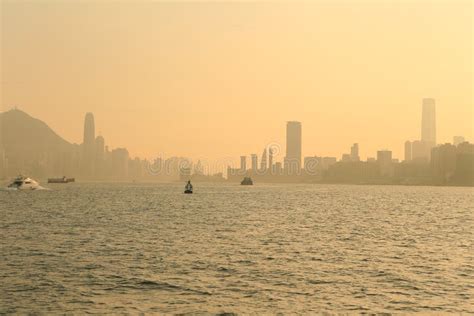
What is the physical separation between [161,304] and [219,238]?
38524mm

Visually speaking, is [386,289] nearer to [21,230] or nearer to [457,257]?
[457,257]

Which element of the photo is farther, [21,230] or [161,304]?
[21,230]

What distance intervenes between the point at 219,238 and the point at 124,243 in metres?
12.1

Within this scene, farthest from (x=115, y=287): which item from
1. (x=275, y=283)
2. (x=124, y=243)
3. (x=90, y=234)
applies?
(x=90, y=234)

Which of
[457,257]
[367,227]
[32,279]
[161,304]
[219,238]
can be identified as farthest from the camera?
[367,227]

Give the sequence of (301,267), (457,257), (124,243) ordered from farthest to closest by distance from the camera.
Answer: (124,243) → (457,257) → (301,267)

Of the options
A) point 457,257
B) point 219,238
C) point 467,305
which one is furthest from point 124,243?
point 467,305

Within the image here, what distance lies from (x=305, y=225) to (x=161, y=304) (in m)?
63.0

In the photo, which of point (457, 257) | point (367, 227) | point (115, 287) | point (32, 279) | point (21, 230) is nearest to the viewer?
point (115, 287)

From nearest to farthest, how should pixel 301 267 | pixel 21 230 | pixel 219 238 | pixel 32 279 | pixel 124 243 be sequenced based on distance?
pixel 32 279 → pixel 301 267 → pixel 124 243 → pixel 219 238 → pixel 21 230

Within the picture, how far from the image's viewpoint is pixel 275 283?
1764 inches

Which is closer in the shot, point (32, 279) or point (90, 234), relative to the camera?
point (32, 279)

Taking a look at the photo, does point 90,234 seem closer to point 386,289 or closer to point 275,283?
point 275,283

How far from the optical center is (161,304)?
37625 millimetres
